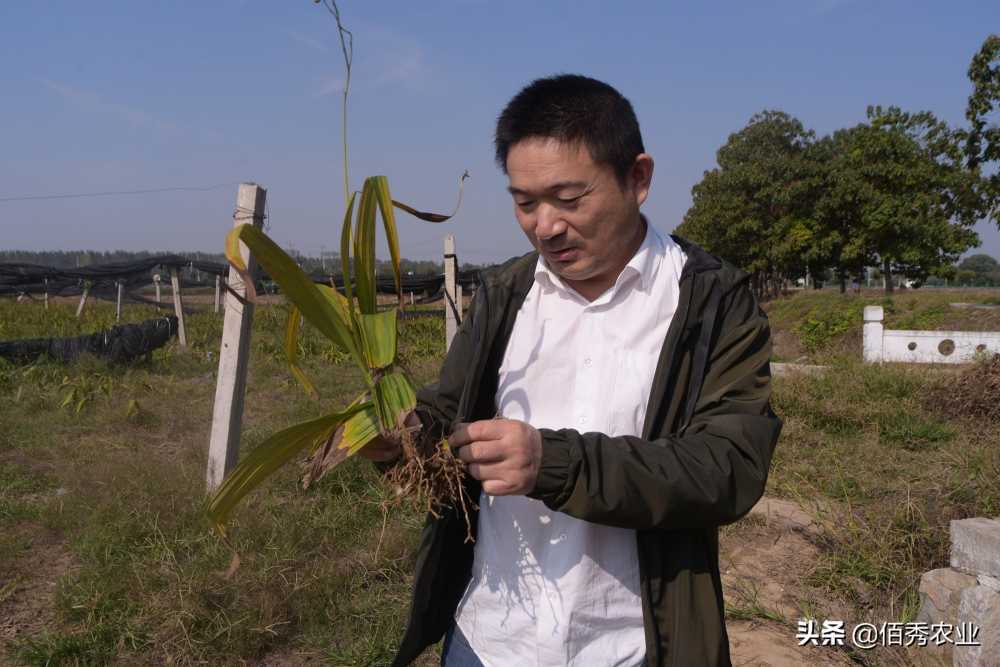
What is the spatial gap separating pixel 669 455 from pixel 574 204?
468 mm

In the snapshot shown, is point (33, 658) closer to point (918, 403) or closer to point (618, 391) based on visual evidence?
point (618, 391)

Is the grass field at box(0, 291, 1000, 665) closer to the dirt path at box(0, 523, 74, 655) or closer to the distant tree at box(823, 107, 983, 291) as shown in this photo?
the dirt path at box(0, 523, 74, 655)

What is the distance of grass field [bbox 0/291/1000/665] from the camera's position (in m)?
2.77

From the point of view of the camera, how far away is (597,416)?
130cm

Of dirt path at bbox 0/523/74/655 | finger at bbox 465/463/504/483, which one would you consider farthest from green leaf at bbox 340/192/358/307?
dirt path at bbox 0/523/74/655

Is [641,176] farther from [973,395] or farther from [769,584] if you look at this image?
[973,395]

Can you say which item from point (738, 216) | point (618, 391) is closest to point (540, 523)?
point (618, 391)

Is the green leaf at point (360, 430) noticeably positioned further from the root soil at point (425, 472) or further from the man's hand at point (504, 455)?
the man's hand at point (504, 455)

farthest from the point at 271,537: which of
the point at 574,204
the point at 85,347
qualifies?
the point at 85,347

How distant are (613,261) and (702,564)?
1.89ft

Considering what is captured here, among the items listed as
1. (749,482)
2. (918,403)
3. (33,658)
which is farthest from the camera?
(918,403)

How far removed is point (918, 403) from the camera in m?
6.53

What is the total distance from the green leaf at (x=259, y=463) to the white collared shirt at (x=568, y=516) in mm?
383

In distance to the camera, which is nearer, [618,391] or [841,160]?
[618,391]
